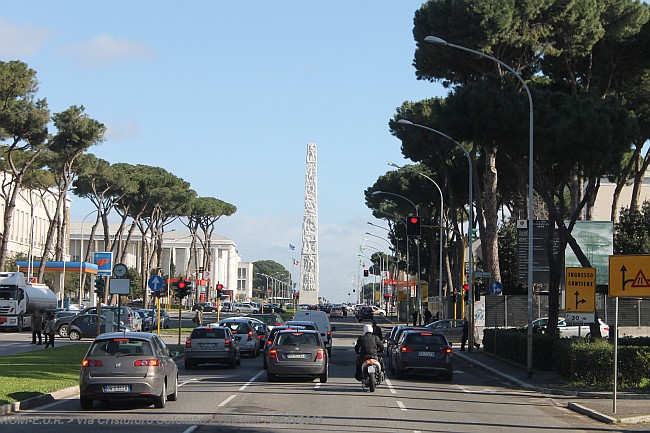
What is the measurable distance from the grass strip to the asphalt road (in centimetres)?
73

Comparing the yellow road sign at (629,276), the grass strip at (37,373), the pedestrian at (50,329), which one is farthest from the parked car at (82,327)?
the yellow road sign at (629,276)

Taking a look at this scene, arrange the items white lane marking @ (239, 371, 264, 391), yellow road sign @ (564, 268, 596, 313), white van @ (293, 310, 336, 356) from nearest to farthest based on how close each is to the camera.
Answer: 1. white lane marking @ (239, 371, 264, 391)
2. yellow road sign @ (564, 268, 596, 313)
3. white van @ (293, 310, 336, 356)

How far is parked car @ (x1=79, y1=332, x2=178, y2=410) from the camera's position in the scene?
17484mm

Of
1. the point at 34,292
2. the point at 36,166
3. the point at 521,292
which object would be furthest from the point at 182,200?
the point at 521,292

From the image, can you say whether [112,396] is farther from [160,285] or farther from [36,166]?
[36,166]

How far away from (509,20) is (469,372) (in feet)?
48.0

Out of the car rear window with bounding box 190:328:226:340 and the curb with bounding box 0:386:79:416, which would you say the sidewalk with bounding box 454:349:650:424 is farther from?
the curb with bounding box 0:386:79:416

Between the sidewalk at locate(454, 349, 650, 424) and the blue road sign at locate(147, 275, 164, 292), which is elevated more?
the blue road sign at locate(147, 275, 164, 292)

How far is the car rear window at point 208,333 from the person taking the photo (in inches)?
1209

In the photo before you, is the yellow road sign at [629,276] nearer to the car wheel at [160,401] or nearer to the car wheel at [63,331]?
the car wheel at [160,401]

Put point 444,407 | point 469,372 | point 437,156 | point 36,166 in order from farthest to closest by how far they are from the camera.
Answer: point 36,166 < point 437,156 < point 469,372 < point 444,407

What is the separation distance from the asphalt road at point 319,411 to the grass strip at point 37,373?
2.38 feet

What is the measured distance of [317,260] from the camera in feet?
428

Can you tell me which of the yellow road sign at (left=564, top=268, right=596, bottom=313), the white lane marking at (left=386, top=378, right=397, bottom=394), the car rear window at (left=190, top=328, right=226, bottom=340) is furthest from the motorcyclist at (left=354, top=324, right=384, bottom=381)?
the car rear window at (left=190, top=328, right=226, bottom=340)
